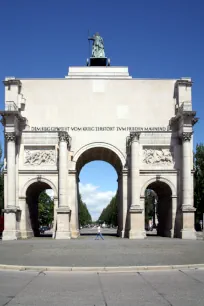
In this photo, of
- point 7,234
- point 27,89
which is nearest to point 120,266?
point 7,234

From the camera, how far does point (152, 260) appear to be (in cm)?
1836

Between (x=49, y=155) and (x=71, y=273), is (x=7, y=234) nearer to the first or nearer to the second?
(x=49, y=155)

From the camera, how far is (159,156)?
137ft

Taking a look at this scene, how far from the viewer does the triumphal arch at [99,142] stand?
39.8 metres

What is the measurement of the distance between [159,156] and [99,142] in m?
5.67

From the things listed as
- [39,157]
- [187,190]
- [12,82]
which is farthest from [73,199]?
[12,82]

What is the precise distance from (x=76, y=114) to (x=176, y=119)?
30.7 feet

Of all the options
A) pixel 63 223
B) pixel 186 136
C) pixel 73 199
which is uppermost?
pixel 186 136

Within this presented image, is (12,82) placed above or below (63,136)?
above

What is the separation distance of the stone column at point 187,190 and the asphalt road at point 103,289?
23.8 meters

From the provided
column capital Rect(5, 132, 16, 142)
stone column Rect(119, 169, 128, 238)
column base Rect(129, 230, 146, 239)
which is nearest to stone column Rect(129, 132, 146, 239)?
column base Rect(129, 230, 146, 239)

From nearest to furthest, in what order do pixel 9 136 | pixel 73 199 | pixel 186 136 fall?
1. pixel 9 136
2. pixel 186 136
3. pixel 73 199

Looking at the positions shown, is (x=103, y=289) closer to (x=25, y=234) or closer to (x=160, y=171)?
(x=25, y=234)

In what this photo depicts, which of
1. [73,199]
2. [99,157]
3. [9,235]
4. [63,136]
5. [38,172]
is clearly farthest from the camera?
[99,157]
